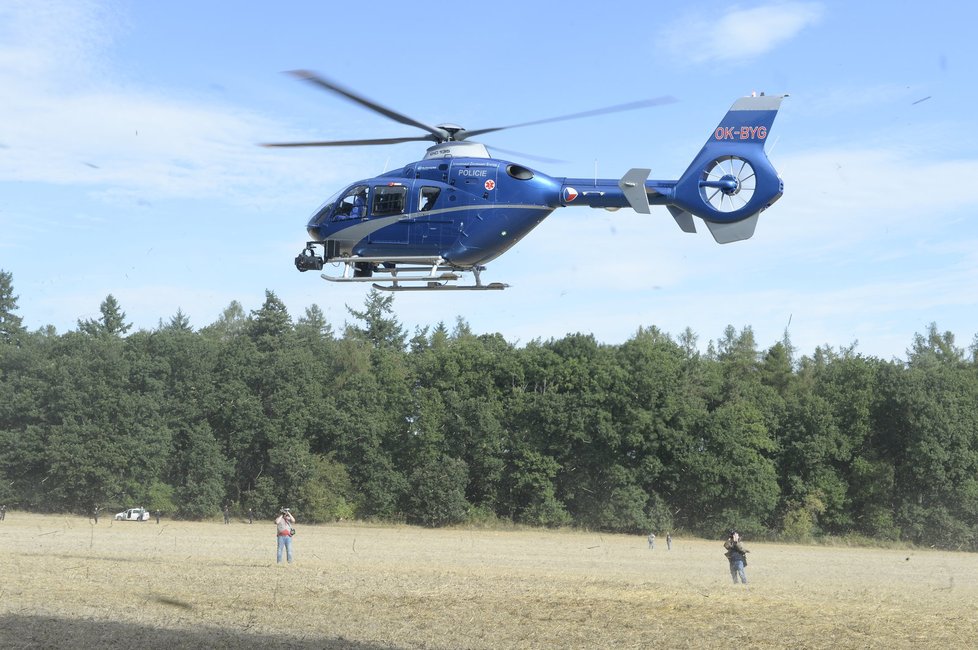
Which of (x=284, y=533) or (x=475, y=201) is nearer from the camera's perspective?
(x=475, y=201)

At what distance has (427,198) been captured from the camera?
72.5 feet

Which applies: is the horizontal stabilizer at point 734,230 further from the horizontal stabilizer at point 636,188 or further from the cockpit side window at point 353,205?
the cockpit side window at point 353,205

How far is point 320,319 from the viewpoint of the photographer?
115062 mm

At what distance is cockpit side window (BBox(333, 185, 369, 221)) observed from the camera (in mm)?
22578

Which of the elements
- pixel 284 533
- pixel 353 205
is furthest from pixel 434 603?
pixel 284 533

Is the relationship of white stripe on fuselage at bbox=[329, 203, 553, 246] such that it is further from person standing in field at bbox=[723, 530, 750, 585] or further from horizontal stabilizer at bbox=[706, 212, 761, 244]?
person standing in field at bbox=[723, 530, 750, 585]

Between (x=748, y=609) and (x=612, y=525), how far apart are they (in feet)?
144

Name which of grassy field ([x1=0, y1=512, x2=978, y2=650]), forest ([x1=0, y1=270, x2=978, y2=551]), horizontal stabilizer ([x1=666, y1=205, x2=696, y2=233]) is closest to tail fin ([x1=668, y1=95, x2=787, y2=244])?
horizontal stabilizer ([x1=666, y1=205, x2=696, y2=233])

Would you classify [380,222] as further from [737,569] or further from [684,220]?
[737,569]

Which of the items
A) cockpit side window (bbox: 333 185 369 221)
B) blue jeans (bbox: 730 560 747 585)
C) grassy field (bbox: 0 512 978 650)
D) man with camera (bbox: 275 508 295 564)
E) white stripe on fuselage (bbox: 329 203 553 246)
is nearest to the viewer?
grassy field (bbox: 0 512 978 650)

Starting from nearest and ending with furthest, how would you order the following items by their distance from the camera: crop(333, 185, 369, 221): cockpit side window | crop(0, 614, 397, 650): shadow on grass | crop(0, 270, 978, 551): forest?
crop(0, 614, 397, 650): shadow on grass
crop(333, 185, 369, 221): cockpit side window
crop(0, 270, 978, 551): forest

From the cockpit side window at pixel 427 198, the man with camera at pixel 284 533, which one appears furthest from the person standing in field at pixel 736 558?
the man with camera at pixel 284 533

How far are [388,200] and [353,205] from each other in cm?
96

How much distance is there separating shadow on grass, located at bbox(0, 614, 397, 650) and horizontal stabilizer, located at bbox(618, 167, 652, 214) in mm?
10540
